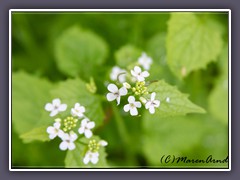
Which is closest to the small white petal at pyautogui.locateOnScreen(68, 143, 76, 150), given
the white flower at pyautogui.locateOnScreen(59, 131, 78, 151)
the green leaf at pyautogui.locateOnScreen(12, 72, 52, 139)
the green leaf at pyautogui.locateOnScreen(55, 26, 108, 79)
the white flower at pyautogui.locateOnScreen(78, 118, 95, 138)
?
the white flower at pyautogui.locateOnScreen(59, 131, 78, 151)

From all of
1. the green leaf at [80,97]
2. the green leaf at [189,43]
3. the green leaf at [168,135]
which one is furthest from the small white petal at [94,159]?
the green leaf at [168,135]

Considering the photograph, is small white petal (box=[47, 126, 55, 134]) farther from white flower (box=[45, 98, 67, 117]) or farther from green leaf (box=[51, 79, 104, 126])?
green leaf (box=[51, 79, 104, 126])

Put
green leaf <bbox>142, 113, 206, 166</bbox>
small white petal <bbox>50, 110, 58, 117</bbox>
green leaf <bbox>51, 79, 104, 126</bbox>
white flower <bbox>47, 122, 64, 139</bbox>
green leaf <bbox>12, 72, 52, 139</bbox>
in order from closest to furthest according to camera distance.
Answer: white flower <bbox>47, 122, 64, 139</bbox>, small white petal <bbox>50, 110, 58, 117</bbox>, green leaf <bbox>51, 79, 104, 126</bbox>, green leaf <bbox>12, 72, 52, 139</bbox>, green leaf <bbox>142, 113, 206, 166</bbox>

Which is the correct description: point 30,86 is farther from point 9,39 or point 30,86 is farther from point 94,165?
point 94,165

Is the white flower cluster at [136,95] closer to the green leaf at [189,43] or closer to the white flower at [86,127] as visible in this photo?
the white flower at [86,127]

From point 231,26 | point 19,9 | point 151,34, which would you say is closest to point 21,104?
point 19,9

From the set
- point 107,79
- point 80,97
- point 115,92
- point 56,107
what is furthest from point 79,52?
point 115,92
